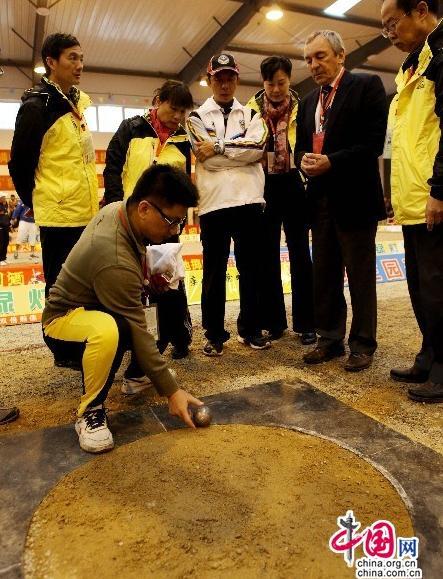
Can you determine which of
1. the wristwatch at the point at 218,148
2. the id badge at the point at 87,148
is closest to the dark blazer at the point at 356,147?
the wristwatch at the point at 218,148

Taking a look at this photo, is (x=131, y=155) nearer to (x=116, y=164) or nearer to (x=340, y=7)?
(x=116, y=164)

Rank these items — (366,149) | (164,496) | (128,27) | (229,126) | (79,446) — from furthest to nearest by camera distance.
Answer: (128,27)
(229,126)
(366,149)
(79,446)
(164,496)

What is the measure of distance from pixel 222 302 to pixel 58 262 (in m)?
1.07

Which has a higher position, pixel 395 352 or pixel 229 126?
pixel 229 126

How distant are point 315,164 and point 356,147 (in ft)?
0.83

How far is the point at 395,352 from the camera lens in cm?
308

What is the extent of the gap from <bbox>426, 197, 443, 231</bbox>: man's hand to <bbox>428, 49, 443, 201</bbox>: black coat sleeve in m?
0.02

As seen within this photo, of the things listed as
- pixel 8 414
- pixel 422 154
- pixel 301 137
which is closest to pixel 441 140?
pixel 422 154

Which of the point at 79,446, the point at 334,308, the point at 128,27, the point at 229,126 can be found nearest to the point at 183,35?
the point at 128,27

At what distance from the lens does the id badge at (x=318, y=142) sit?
2.74 meters

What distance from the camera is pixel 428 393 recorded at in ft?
7.39

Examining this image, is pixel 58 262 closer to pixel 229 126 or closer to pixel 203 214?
pixel 203 214

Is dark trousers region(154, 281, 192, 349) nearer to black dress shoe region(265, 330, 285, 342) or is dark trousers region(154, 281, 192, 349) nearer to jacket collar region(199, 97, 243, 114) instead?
black dress shoe region(265, 330, 285, 342)

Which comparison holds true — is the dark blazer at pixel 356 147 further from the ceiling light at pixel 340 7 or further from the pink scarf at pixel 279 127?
the ceiling light at pixel 340 7
